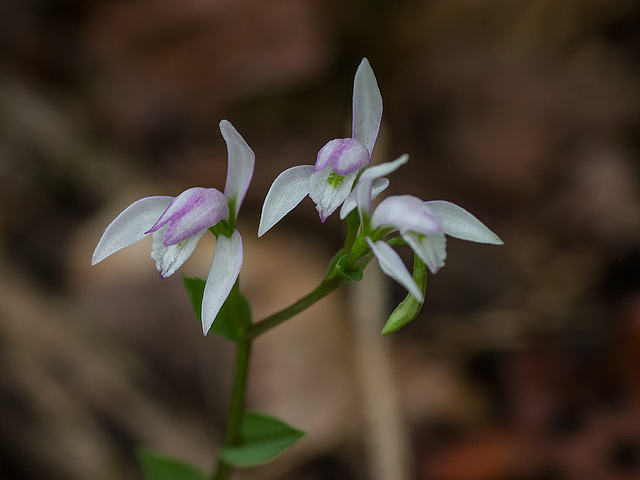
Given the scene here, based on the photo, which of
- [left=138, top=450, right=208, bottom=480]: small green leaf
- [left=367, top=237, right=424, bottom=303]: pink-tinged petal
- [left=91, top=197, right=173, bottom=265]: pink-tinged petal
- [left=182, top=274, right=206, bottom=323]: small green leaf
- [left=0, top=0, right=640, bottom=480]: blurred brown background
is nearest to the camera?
[left=367, top=237, right=424, bottom=303]: pink-tinged petal

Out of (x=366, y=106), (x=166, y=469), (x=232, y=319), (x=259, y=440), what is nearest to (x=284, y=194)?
(x=366, y=106)

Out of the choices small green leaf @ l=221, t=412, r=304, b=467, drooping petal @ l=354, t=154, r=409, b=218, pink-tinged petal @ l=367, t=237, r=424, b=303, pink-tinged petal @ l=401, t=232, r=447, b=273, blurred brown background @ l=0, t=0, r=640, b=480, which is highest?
blurred brown background @ l=0, t=0, r=640, b=480

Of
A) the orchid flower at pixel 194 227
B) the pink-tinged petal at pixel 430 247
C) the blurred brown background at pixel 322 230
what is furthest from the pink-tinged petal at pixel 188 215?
the blurred brown background at pixel 322 230

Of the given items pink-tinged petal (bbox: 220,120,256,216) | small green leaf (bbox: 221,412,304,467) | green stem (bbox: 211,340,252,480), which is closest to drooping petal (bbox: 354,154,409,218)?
pink-tinged petal (bbox: 220,120,256,216)

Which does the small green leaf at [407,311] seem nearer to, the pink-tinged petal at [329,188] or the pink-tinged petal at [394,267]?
the pink-tinged petal at [394,267]

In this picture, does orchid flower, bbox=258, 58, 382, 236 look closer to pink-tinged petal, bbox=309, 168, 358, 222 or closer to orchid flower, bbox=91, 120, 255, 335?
pink-tinged petal, bbox=309, 168, 358, 222

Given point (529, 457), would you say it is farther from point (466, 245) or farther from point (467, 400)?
point (466, 245)

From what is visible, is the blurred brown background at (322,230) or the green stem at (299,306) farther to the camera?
the blurred brown background at (322,230)

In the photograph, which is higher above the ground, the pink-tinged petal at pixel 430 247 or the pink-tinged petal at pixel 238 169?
the pink-tinged petal at pixel 238 169

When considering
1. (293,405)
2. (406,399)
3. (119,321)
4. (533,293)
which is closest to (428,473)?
(406,399)
